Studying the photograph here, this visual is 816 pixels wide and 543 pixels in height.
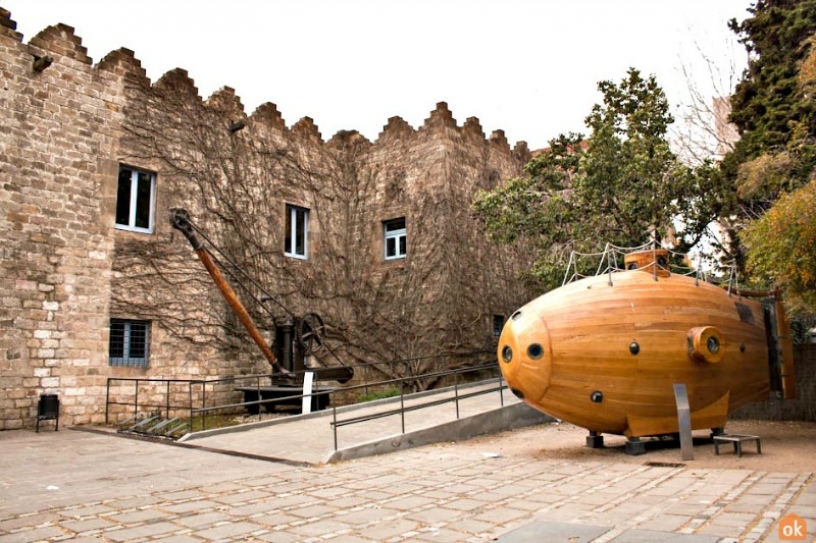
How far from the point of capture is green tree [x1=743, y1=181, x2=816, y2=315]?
773 centimetres

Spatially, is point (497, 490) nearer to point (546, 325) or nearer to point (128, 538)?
point (546, 325)

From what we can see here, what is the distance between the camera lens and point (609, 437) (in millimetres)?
10234

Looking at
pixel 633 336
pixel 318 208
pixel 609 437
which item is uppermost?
pixel 318 208

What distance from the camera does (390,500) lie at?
5.90 m

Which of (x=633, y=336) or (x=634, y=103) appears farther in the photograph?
(x=634, y=103)

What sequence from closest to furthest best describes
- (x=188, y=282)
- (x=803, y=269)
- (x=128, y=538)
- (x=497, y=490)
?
(x=128, y=538), (x=497, y=490), (x=803, y=269), (x=188, y=282)

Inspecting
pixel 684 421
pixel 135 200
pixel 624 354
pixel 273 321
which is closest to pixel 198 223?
pixel 135 200

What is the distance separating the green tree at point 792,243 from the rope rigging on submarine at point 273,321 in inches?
352

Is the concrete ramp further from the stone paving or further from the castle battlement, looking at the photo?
the castle battlement

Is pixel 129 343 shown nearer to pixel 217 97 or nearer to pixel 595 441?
pixel 217 97

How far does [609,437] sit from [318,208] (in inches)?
440

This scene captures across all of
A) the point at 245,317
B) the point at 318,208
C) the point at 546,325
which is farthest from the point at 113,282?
the point at 546,325

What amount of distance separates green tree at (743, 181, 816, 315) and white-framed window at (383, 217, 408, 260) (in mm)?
11498

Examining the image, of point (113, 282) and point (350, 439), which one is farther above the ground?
point (113, 282)
